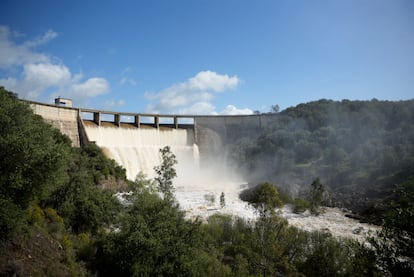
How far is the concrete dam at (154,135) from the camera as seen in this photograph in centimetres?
3591

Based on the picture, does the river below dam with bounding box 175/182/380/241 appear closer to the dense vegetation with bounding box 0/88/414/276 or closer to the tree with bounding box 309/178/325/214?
the tree with bounding box 309/178/325/214

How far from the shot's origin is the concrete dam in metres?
35.9

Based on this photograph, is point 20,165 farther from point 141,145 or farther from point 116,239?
point 141,145

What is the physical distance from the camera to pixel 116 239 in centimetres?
1338

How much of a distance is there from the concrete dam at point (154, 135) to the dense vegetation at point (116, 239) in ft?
59.1

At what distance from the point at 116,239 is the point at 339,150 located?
38.7m

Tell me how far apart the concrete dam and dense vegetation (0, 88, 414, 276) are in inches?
709

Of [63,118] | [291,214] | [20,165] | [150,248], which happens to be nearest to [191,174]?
[63,118]

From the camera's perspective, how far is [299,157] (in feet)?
158

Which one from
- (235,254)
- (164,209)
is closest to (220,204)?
(235,254)

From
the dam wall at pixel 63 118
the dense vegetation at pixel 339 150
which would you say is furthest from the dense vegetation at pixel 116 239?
the dense vegetation at pixel 339 150

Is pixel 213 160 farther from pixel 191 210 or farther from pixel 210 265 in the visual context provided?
pixel 210 265

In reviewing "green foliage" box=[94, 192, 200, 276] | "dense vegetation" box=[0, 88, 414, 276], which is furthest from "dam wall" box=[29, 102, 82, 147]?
"green foliage" box=[94, 192, 200, 276]

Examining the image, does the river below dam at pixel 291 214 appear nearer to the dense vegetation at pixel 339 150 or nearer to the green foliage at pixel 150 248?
the dense vegetation at pixel 339 150
